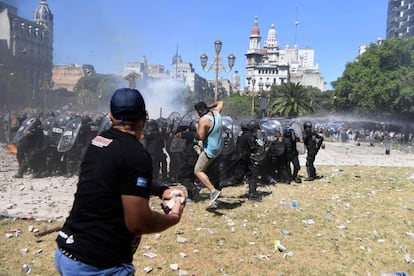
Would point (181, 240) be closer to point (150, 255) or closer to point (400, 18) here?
point (150, 255)

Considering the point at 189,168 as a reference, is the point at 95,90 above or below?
above

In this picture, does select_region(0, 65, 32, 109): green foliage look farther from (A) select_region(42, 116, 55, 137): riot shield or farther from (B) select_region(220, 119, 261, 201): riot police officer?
(B) select_region(220, 119, 261, 201): riot police officer

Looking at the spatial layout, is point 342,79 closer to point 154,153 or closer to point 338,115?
point 338,115

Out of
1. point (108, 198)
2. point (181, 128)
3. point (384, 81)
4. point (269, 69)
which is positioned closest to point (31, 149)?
point (181, 128)

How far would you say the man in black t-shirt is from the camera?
198 centimetres

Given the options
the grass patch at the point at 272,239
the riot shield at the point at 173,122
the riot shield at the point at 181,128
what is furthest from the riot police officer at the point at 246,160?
the riot shield at the point at 173,122

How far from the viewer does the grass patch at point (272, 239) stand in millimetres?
4773

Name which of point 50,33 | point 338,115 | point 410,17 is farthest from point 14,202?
point 50,33

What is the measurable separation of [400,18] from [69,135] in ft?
318

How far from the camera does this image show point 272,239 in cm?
572

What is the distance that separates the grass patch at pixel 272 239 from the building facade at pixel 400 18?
85745 millimetres

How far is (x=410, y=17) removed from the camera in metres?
83.1

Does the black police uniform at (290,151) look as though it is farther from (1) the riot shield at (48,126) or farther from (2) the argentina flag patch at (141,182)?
(2) the argentina flag patch at (141,182)

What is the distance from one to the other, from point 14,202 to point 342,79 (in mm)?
48979
